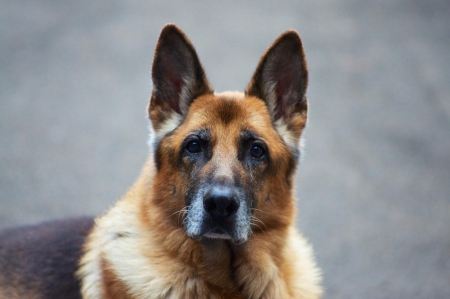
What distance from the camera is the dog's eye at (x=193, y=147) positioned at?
3615mm

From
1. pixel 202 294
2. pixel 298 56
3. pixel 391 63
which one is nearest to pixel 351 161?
pixel 391 63

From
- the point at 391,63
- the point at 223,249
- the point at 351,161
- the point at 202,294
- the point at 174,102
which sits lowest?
the point at 202,294

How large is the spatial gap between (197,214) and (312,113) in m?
5.72

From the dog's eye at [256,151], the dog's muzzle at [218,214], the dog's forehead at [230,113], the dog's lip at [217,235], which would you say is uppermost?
the dog's forehead at [230,113]

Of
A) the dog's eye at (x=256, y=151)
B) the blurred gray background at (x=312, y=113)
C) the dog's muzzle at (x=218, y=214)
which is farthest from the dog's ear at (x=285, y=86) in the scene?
the blurred gray background at (x=312, y=113)

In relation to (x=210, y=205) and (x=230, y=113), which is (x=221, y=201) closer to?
(x=210, y=205)

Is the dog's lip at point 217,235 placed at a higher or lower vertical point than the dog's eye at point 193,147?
lower

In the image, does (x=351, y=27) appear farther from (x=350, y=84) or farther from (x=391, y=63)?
(x=350, y=84)

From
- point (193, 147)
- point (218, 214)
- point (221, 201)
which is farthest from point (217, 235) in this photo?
point (193, 147)

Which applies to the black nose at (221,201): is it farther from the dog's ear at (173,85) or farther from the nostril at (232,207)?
the dog's ear at (173,85)

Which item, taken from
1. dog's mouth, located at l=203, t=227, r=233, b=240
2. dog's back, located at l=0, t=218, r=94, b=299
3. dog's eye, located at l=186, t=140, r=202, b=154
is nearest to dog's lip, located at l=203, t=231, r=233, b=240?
dog's mouth, located at l=203, t=227, r=233, b=240

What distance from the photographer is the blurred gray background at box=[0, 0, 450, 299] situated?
20.5 feet

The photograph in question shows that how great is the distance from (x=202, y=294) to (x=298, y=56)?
1.86m

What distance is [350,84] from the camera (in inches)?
370
